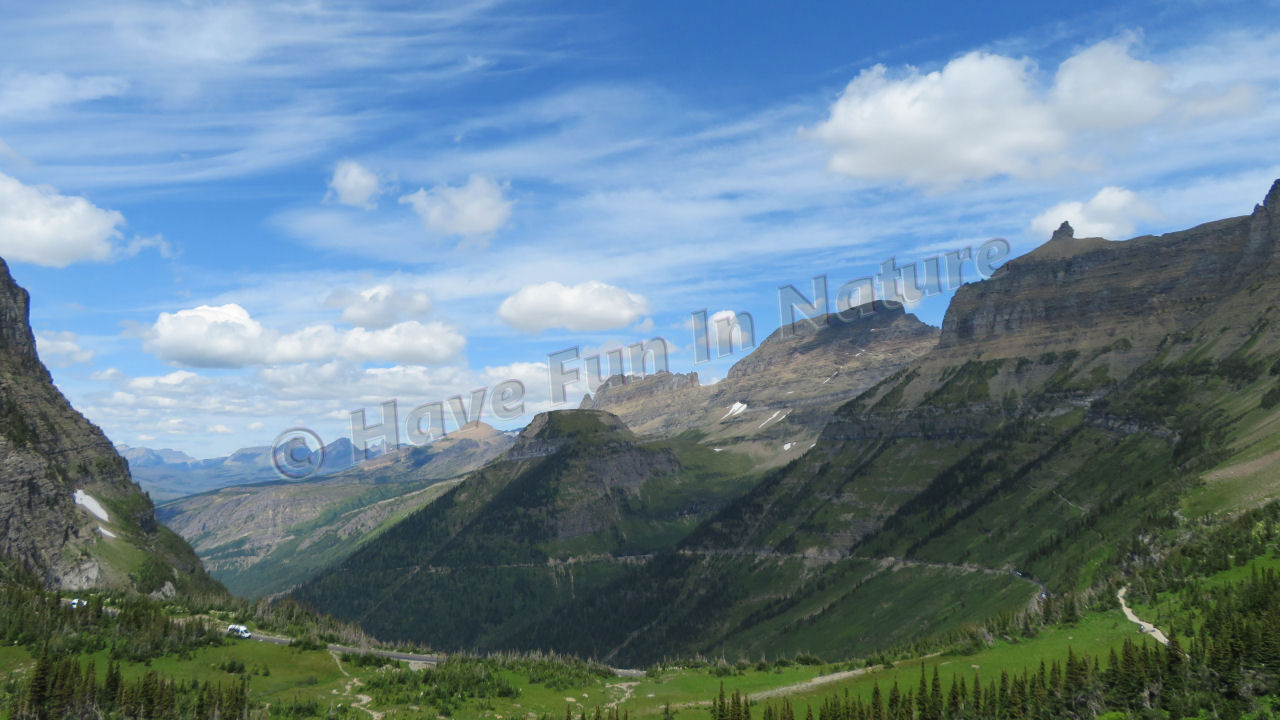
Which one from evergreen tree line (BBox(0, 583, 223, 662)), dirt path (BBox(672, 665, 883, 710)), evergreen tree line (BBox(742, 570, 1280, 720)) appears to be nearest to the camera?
evergreen tree line (BBox(742, 570, 1280, 720))

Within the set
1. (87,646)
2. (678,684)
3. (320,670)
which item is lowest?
(678,684)

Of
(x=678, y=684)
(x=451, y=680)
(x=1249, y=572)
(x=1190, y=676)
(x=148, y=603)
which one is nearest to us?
(x=1190, y=676)

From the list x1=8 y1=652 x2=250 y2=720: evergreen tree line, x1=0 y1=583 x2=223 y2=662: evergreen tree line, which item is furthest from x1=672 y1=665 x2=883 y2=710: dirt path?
x1=0 y1=583 x2=223 y2=662: evergreen tree line

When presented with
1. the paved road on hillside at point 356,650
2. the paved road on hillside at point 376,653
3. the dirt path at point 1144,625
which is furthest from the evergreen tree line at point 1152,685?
the paved road on hillside at point 356,650

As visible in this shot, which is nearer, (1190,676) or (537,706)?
(1190,676)

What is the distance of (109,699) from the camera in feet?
322

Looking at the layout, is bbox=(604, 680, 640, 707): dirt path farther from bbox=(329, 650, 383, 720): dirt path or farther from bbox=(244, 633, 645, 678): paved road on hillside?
bbox=(329, 650, 383, 720): dirt path

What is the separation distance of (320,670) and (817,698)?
268 feet

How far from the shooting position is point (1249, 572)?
357 ft

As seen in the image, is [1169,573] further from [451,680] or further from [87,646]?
[87,646]

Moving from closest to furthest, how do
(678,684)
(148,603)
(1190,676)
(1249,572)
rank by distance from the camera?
1. (1190,676)
2. (1249,572)
3. (678,684)
4. (148,603)

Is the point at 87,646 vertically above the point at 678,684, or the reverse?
the point at 87,646

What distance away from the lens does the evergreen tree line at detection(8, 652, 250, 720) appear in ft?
304

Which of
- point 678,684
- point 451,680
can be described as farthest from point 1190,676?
point 451,680
